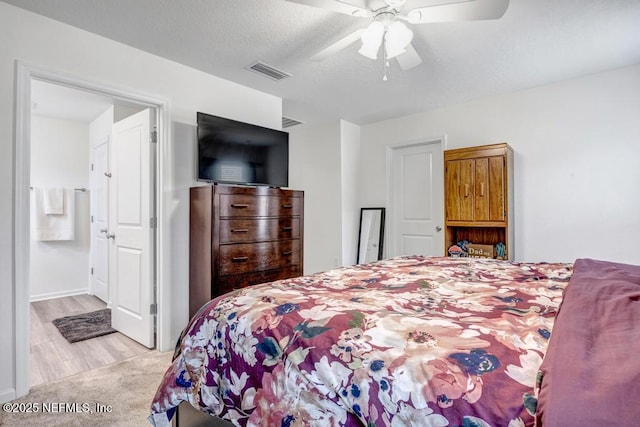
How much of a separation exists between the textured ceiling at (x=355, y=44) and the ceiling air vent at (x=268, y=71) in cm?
6

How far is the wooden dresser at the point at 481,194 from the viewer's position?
10.8ft

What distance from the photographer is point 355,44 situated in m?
2.57

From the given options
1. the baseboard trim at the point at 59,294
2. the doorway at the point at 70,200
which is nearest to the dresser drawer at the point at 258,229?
the doorway at the point at 70,200

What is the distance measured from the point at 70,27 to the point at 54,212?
303 cm

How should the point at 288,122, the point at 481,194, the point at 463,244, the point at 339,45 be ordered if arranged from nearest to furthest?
the point at 339,45 < the point at 481,194 < the point at 463,244 < the point at 288,122

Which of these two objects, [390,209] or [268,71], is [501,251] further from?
[268,71]

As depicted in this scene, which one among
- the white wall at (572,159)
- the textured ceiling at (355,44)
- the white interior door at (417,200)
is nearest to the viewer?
the textured ceiling at (355,44)

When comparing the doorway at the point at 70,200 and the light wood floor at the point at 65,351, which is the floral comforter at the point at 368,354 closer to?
the light wood floor at the point at 65,351

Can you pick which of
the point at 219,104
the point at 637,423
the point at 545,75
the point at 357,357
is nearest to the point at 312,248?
the point at 219,104

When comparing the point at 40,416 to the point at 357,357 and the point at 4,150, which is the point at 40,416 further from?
the point at 357,357

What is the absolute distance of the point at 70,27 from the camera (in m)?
2.30

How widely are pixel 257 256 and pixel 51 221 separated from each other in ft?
11.0

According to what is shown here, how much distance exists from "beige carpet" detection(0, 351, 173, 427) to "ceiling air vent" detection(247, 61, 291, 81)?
8.24 feet

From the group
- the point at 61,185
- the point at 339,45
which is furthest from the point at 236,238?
the point at 61,185
